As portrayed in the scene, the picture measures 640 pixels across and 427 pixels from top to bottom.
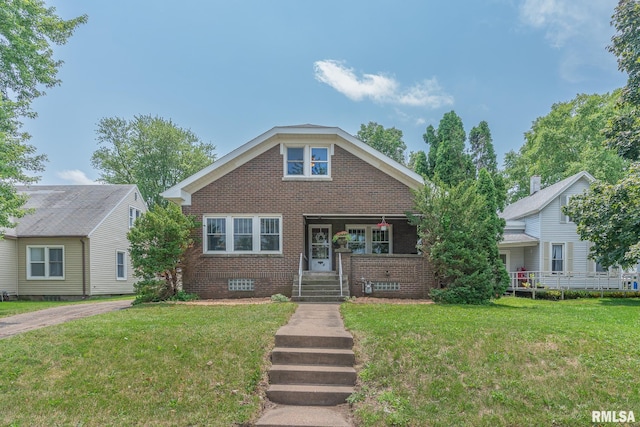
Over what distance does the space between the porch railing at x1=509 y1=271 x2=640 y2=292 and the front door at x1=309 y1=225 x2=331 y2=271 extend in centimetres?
1020

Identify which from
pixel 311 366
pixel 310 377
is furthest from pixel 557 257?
pixel 310 377

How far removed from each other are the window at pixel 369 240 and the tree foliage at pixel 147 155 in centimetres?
2324

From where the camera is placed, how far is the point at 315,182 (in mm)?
13203

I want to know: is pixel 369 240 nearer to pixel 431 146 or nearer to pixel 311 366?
pixel 431 146

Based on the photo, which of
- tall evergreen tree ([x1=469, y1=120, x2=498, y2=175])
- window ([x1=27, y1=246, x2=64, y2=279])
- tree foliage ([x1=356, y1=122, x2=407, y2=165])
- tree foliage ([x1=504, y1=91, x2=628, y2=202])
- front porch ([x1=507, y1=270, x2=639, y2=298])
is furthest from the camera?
tree foliage ([x1=356, y1=122, x2=407, y2=165])

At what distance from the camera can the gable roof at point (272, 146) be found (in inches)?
507

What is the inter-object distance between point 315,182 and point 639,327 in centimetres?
969

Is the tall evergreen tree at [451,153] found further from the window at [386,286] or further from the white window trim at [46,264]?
the white window trim at [46,264]

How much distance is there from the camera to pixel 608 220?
38.2 feet

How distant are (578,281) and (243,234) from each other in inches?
699

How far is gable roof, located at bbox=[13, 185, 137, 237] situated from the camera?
17.1 m

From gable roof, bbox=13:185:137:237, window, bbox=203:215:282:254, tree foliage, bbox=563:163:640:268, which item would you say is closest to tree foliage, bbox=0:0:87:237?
gable roof, bbox=13:185:137:237

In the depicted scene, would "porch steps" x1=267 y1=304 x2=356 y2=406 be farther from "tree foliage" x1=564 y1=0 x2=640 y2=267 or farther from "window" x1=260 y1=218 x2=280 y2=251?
"tree foliage" x1=564 y1=0 x2=640 y2=267

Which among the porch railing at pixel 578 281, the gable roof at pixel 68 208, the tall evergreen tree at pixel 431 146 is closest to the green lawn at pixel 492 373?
the tall evergreen tree at pixel 431 146
